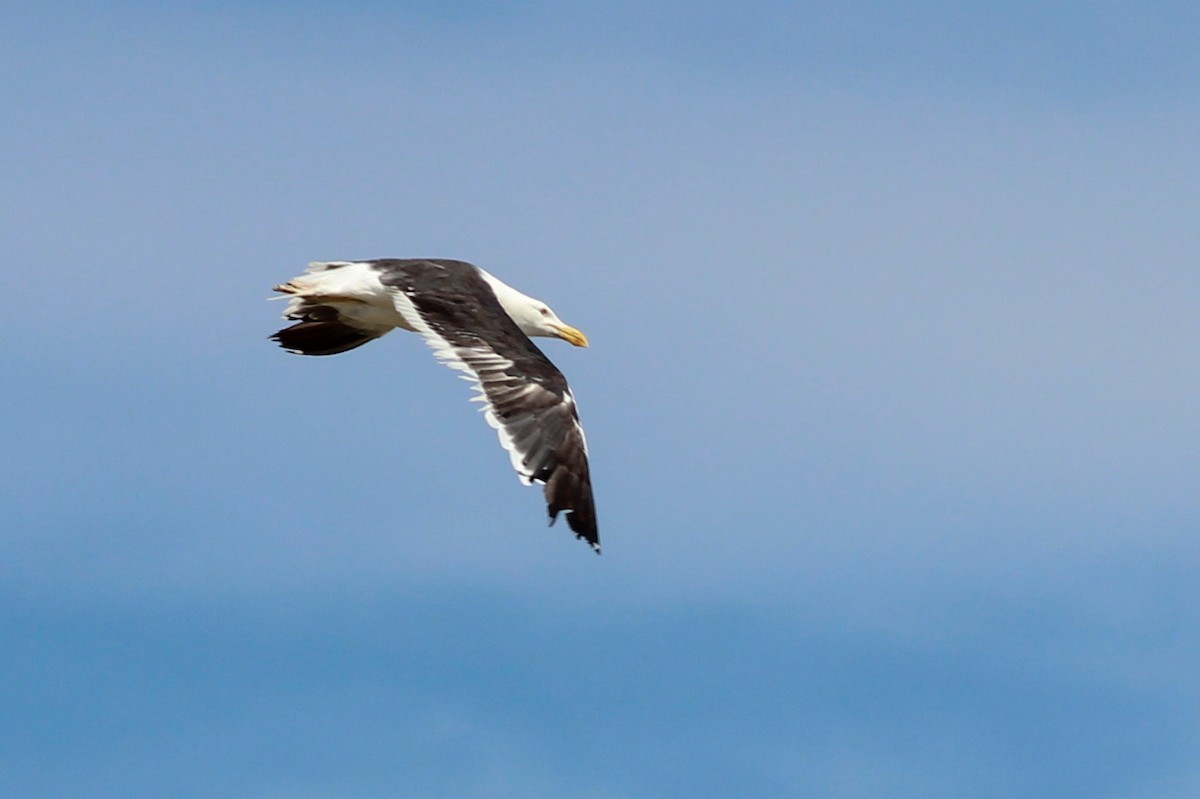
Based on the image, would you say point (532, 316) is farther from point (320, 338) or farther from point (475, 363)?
point (475, 363)

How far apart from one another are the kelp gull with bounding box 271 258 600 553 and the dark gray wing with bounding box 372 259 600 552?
0.5 inches

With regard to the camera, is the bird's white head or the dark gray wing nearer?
the dark gray wing

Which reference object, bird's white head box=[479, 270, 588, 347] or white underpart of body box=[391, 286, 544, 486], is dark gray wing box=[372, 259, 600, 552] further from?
bird's white head box=[479, 270, 588, 347]

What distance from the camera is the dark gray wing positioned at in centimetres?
2611

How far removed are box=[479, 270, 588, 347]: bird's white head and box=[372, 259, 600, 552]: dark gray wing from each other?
105 centimetres

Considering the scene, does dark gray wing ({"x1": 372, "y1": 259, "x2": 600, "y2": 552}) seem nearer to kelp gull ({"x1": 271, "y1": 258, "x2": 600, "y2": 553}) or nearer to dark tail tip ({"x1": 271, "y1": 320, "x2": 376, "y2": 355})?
kelp gull ({"x1": 271, "y1": 258, "x2": 600, "y2": 553})

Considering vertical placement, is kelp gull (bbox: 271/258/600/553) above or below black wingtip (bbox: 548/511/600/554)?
above

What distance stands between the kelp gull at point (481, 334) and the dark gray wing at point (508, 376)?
0.01m

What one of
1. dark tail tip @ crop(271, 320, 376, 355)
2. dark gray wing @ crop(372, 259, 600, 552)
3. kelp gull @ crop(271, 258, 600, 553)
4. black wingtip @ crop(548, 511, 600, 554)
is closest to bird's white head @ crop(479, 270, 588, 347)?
kelp gull @ crop(271, 258, 600, 553)

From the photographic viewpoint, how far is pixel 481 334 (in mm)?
28141

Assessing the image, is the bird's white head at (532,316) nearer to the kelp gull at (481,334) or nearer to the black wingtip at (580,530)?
the kelp gull at (481,334)

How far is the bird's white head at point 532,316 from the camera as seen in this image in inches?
1231

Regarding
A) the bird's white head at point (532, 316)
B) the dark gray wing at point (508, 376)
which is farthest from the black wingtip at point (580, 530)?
the bird's white head at point (532, 316)

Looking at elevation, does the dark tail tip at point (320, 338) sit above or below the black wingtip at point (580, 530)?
above
